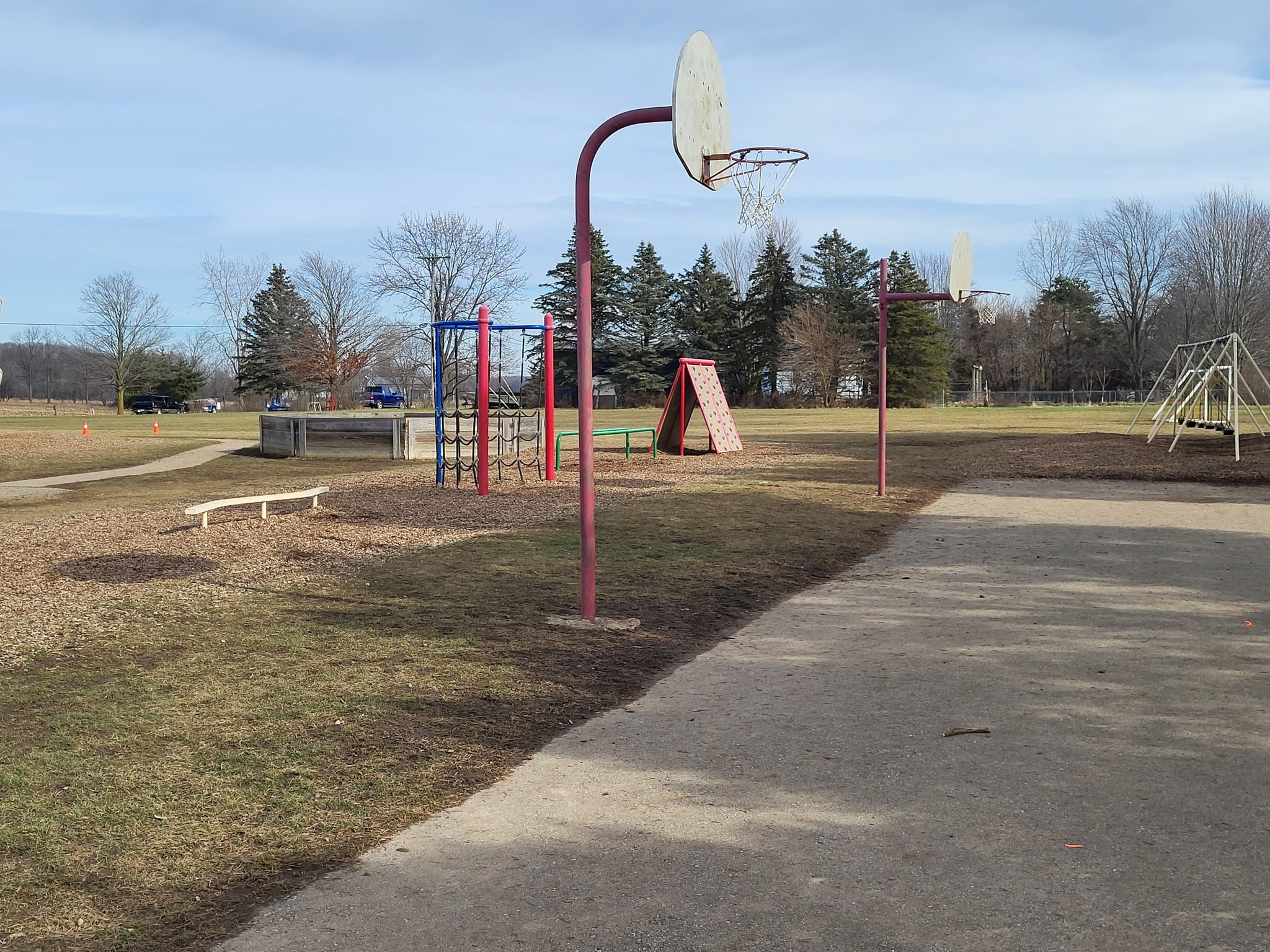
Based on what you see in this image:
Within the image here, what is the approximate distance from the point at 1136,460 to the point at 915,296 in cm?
860

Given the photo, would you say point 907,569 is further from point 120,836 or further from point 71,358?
point 71,358

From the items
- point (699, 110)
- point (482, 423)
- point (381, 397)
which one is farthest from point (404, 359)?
point (699, 110)

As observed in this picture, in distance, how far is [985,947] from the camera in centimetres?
287

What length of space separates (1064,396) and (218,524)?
80352mm

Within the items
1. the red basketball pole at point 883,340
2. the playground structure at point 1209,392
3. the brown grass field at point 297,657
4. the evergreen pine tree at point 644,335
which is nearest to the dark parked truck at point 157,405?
the evergreen pine tree at point 644,335

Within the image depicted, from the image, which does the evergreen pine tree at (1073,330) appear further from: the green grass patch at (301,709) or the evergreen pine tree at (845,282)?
the green grass patch at (301,709)

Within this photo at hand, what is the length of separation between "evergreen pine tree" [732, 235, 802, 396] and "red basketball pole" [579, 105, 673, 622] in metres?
69.8

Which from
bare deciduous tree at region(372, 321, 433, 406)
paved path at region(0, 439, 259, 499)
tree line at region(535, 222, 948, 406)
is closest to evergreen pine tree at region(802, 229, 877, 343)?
tree line at region(535, 222, 948, 406)

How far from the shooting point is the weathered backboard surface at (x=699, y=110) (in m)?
6.60

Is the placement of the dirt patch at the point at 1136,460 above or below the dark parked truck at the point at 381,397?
below

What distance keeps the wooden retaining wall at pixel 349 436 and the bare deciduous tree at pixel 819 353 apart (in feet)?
164

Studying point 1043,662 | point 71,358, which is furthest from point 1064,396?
point 1043,662

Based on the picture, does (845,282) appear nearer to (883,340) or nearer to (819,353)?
(819,353)

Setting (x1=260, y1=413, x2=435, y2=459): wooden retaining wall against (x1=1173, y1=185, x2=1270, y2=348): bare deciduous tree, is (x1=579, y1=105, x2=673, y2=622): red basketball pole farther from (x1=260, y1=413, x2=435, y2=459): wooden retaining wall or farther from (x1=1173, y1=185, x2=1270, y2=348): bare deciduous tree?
(x1=1173, y1=185, x2=1270, y2=348): bare deciduous tree
